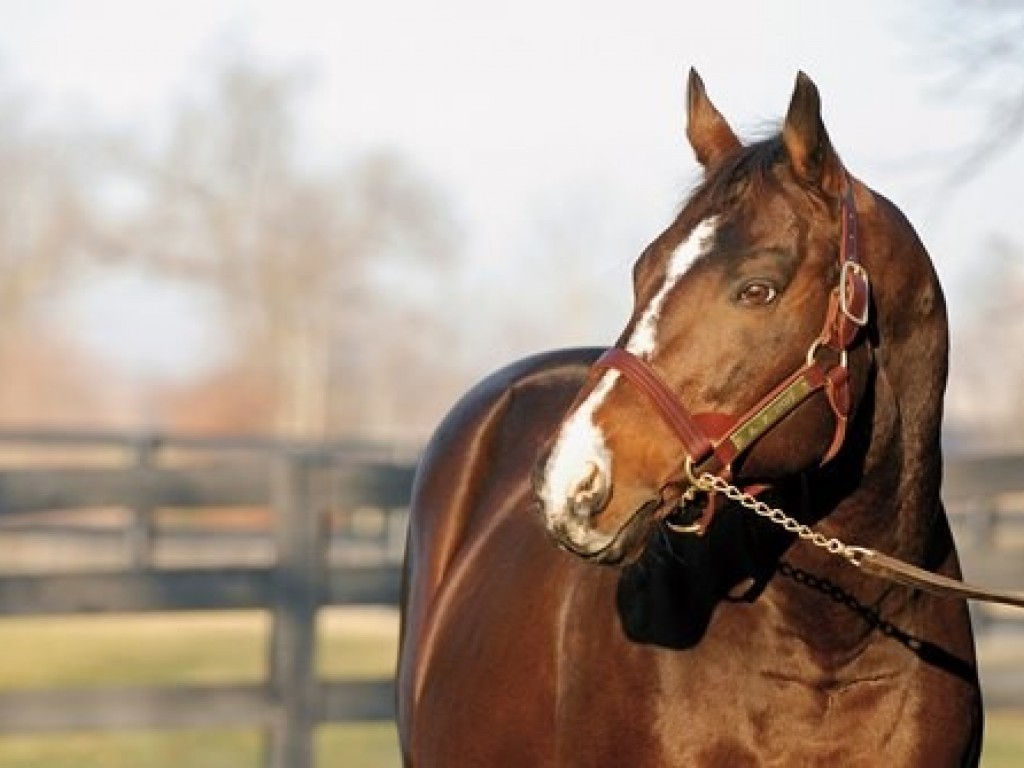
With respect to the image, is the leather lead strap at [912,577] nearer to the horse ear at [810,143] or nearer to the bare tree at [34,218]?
the horse ear at [810,143]

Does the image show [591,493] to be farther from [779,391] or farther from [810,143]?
[810,143]

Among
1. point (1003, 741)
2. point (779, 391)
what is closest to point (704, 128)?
point (779, 391)

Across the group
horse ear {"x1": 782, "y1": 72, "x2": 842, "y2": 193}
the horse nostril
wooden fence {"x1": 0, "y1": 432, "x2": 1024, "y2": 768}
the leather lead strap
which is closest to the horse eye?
horse ear {"x1": 782, "y1": 72, "x2": 842, "y2": 193}

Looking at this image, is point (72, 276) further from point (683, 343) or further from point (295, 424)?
point (683, 343)

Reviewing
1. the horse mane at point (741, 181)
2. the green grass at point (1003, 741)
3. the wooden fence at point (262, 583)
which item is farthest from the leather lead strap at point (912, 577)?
the green grass at point (1003, 741)

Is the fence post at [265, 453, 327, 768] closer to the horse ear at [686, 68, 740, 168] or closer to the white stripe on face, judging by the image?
the horse ear at [686, 68, 740, 168]

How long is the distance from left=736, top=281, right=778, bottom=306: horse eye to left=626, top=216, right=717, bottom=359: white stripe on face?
9 cm

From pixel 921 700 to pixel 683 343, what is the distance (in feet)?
2.62

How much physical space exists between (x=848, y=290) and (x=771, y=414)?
24cm

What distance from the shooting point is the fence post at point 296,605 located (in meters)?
7.55

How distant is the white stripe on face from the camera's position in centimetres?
319

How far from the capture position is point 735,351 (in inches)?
125

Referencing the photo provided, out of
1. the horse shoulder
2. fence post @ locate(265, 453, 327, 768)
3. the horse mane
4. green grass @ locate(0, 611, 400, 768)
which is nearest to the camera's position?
the horse mane

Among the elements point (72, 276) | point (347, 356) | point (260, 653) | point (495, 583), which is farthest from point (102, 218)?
point (495, 583)
